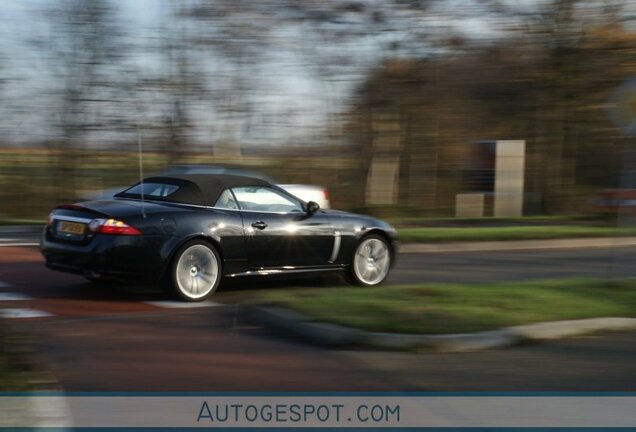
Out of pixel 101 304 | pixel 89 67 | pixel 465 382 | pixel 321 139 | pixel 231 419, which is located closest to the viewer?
pixel 231 419

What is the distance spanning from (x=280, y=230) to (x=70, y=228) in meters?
2.42

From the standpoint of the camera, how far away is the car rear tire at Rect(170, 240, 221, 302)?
30.2ft

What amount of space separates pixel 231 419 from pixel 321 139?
19.1m

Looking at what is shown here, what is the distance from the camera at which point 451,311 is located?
7.99 metres

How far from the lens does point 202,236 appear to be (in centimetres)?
932

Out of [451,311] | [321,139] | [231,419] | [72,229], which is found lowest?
[231,419]

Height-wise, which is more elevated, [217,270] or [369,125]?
[369,125]

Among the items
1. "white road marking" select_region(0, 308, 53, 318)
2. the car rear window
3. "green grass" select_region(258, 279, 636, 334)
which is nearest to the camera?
"green grass" select_region(258, 279, 636, 334)

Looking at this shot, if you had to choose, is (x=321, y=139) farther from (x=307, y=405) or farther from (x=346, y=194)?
(x=307, y=405)

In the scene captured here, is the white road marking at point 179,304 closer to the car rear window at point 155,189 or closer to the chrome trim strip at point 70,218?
the chrome trim strip at point 70,218

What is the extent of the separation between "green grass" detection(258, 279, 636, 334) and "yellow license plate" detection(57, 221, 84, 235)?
2.17 m

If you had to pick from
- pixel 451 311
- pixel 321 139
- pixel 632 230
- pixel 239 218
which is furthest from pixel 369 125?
pixel 451 311

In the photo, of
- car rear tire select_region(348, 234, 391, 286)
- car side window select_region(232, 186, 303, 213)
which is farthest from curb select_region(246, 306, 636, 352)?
car rear tire select_region(348, 234, 391, 286)

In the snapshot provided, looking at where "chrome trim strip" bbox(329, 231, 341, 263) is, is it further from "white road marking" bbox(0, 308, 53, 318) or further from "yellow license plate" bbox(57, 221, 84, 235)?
"white road marking" bbox(0, 308, 53, 318)
